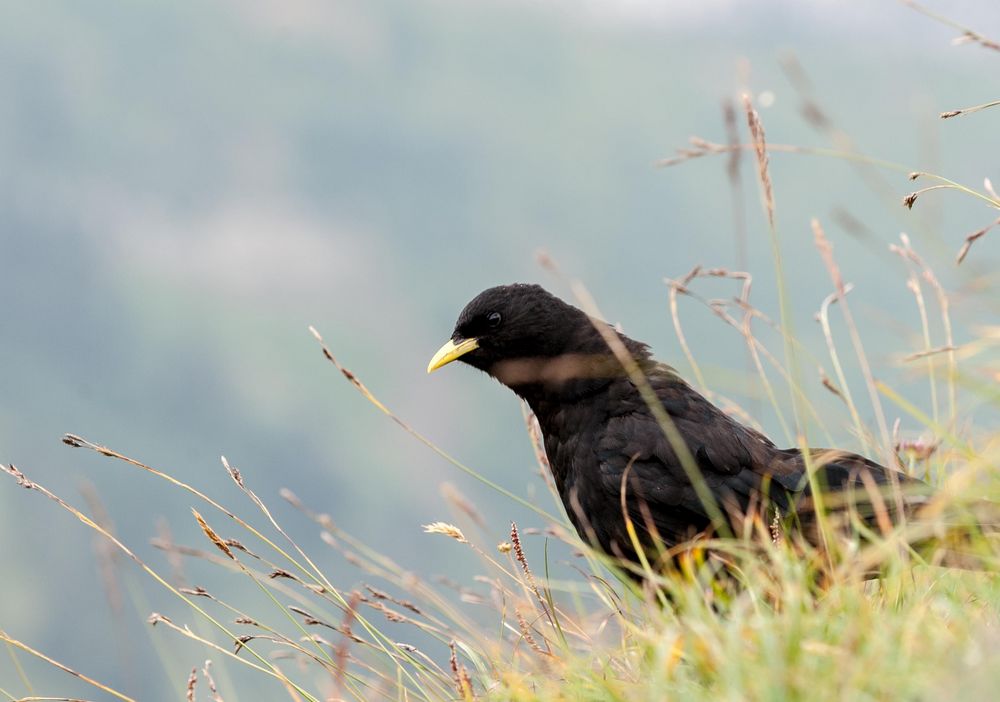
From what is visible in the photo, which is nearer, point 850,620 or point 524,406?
point 850,620

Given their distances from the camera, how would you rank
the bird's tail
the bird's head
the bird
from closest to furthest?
the bird's tail
the bird
the bird's head

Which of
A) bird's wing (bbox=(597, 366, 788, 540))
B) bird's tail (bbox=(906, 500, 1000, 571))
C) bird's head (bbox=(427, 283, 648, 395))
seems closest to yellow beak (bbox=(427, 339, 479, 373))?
bird's head (bbox=(427, 283, 648, 395))

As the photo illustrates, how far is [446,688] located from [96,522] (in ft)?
4.65

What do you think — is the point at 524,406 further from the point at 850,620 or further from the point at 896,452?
the point at 850,620

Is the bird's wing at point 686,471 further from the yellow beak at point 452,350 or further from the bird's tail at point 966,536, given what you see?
the bird's tail at point 966,536

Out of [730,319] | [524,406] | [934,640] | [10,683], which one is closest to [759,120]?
[730,319]

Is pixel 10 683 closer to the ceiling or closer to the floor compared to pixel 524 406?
closer to the floor

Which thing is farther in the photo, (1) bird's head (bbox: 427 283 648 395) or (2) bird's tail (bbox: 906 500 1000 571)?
(1) bird's head (bbox: 427 283 648 395)

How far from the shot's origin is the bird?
5.08 m

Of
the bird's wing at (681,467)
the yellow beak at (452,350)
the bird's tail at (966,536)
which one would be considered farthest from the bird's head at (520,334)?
the bird's tail at (966,536)

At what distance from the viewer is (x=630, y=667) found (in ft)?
11.3

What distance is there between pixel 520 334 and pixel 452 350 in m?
0.37

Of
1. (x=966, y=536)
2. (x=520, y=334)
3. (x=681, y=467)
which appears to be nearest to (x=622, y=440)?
(x=681, y=467)

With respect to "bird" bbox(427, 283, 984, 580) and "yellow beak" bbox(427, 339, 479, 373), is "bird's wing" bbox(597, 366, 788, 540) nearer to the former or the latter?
"bird" bbox(427, 283, 984, 580)
